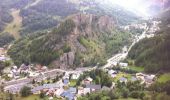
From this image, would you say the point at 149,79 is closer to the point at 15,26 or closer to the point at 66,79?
the point at 66,79

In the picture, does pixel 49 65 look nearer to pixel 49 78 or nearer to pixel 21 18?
pixel 49 78

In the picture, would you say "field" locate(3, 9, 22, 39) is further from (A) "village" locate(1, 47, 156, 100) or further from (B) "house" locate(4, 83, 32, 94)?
(B) "house" locate(4, 83, 32, 94)

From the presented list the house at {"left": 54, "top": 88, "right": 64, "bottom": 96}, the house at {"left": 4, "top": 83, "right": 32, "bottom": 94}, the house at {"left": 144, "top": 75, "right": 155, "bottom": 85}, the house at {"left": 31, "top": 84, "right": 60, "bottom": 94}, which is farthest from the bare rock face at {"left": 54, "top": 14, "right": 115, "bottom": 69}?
the house at {"left": 144, "top": 75, "right": 155, "bottom": 85}

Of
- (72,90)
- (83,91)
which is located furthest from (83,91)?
(72,90)

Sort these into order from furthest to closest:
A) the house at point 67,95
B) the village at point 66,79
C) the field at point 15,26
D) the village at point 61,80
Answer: the field at point 15,26
the village at point 66,79
the village at point 61,80
the house at point 67,95

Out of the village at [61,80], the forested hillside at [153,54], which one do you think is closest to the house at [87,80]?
the village at [61,80]

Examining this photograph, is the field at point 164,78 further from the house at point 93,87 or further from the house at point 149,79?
the house at point 93,87

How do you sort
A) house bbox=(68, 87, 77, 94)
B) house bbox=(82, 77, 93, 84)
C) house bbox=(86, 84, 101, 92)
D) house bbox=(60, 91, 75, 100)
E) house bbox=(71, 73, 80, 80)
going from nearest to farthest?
house bbox=(60, 91, 75, 100) < house bbox=(68, 87, 77, 94) < house bbox=(86, 84, 101, 92) < house bbox=(82, 77, 93, 84) < house bbox=(71, 73, 80, 80)
